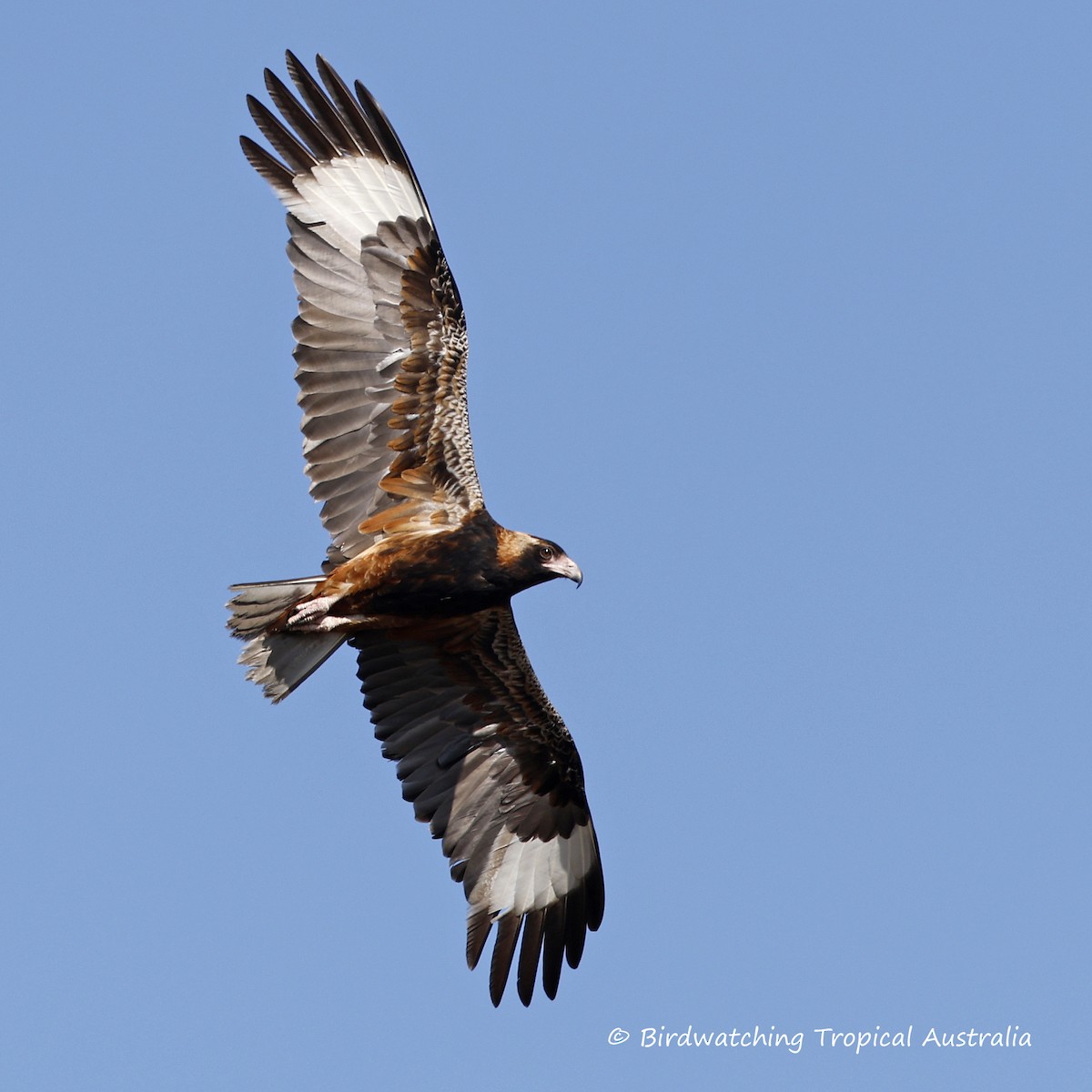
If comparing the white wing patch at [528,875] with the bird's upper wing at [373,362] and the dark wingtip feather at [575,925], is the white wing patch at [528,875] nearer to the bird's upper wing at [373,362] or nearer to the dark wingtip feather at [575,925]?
the dark wingtip feather at [575,925]

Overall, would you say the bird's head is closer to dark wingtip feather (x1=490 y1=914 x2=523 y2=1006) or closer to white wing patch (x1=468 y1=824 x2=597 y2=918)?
white wing patch (x1=468 y1=824 x2=597 y2=918)

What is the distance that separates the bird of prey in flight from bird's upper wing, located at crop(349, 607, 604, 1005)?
0.01 m

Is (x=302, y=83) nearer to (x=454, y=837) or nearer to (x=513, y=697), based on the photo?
(x=513, y=697)

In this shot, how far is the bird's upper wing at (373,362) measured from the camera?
11734 mm

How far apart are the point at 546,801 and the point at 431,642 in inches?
58.5

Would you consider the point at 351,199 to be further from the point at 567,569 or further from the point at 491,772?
the point at 491,772

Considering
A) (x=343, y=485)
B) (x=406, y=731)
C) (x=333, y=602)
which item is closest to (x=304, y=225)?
(x=343, y=485)

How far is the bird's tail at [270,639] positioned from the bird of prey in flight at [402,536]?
0.01 meters

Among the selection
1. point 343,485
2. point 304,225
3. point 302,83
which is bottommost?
point 343,485

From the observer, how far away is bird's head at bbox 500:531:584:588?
11539 millimetres

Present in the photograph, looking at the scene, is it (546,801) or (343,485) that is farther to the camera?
(546,801)

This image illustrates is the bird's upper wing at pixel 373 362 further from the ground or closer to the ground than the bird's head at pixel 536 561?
further from the ground

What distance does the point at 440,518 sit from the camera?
11.8 meters

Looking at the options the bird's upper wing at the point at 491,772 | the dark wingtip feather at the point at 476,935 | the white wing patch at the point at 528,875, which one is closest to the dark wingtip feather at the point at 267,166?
the bird's upper wing at the point at 491,772
